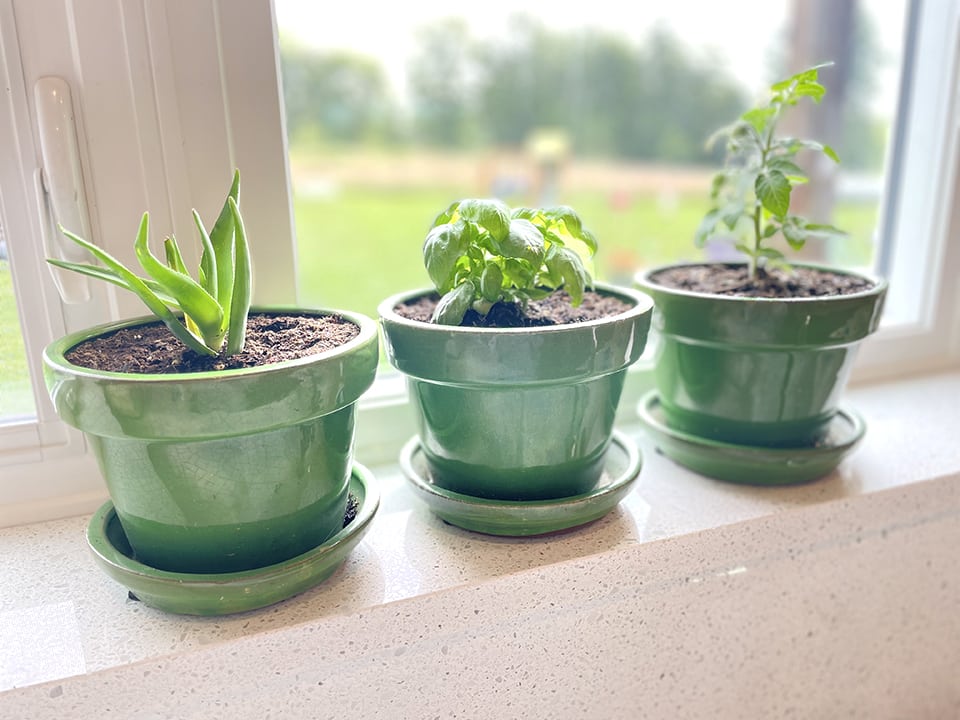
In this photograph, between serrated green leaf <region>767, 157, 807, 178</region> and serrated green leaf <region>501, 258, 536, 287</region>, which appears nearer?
serrated green leaf <region>501, 258, 536, 287</region>

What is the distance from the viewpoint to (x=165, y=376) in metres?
0.51

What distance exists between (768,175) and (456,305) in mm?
362

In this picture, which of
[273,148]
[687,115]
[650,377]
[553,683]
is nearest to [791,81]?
[650,377]

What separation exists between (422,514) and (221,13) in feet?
1.74

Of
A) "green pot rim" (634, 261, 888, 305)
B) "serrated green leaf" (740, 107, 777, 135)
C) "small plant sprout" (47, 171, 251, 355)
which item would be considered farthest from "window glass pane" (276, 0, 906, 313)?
"small plant sprout" (47, 171, 251, 355)

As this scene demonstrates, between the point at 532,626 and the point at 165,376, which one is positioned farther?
the point at 532,626

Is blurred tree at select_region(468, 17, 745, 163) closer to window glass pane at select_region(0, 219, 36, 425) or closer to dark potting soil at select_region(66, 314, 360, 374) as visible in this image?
dark potting soil at select_region(66, 314, 360, 374)

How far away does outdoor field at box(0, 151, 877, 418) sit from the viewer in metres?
1.83

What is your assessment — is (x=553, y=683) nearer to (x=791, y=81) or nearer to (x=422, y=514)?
(x=422, y=514)

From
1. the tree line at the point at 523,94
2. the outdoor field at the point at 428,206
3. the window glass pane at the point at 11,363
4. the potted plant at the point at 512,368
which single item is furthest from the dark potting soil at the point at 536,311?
the tree line at the point at 523,94

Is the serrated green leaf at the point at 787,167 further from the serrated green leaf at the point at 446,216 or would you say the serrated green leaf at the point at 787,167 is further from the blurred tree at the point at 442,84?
the blurred tree at the point at 442,84

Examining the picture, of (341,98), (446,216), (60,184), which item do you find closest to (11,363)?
(60,184)

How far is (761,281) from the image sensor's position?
2.72ft

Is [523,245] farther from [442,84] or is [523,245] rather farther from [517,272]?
[442,84]
